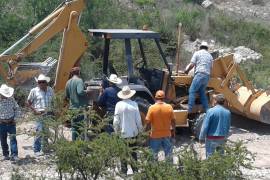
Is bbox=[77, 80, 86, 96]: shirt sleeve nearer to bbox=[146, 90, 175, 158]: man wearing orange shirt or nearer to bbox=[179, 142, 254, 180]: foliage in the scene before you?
bbox=[146, 90, 175, 158]: man wearing orange shirt

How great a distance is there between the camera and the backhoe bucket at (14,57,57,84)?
44.2 feet

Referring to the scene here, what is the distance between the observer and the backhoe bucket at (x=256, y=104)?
1372 cm

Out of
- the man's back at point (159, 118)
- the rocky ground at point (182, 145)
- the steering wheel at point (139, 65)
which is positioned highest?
the steering wheel at point (139, 65)

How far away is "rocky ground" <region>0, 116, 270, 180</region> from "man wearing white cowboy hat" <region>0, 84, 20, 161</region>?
8.4 inches

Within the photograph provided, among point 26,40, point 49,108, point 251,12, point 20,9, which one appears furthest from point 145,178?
point 251,12

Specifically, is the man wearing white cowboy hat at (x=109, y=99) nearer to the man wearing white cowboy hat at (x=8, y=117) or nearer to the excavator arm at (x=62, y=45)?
the man wearing white cowboy hat at (x=8, y=117)

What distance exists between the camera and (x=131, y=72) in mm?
12328

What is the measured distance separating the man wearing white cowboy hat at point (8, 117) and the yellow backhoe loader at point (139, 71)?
1.87 m

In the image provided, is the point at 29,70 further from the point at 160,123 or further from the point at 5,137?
the point at 160,123

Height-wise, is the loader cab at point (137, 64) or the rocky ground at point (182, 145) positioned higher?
the loader cab at point (137, 64)

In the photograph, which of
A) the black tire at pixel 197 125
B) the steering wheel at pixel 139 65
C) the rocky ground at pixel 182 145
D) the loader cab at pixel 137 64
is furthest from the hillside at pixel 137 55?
the steering wheel at pixel 139 65

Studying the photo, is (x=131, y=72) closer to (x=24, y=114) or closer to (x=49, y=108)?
(x=49, y=108)

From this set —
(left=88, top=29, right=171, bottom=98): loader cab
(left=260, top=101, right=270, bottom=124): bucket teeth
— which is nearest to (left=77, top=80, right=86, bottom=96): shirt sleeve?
(left=88, top=29, right=171, bottom=98): loader cab

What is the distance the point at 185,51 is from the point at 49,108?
12162mm
